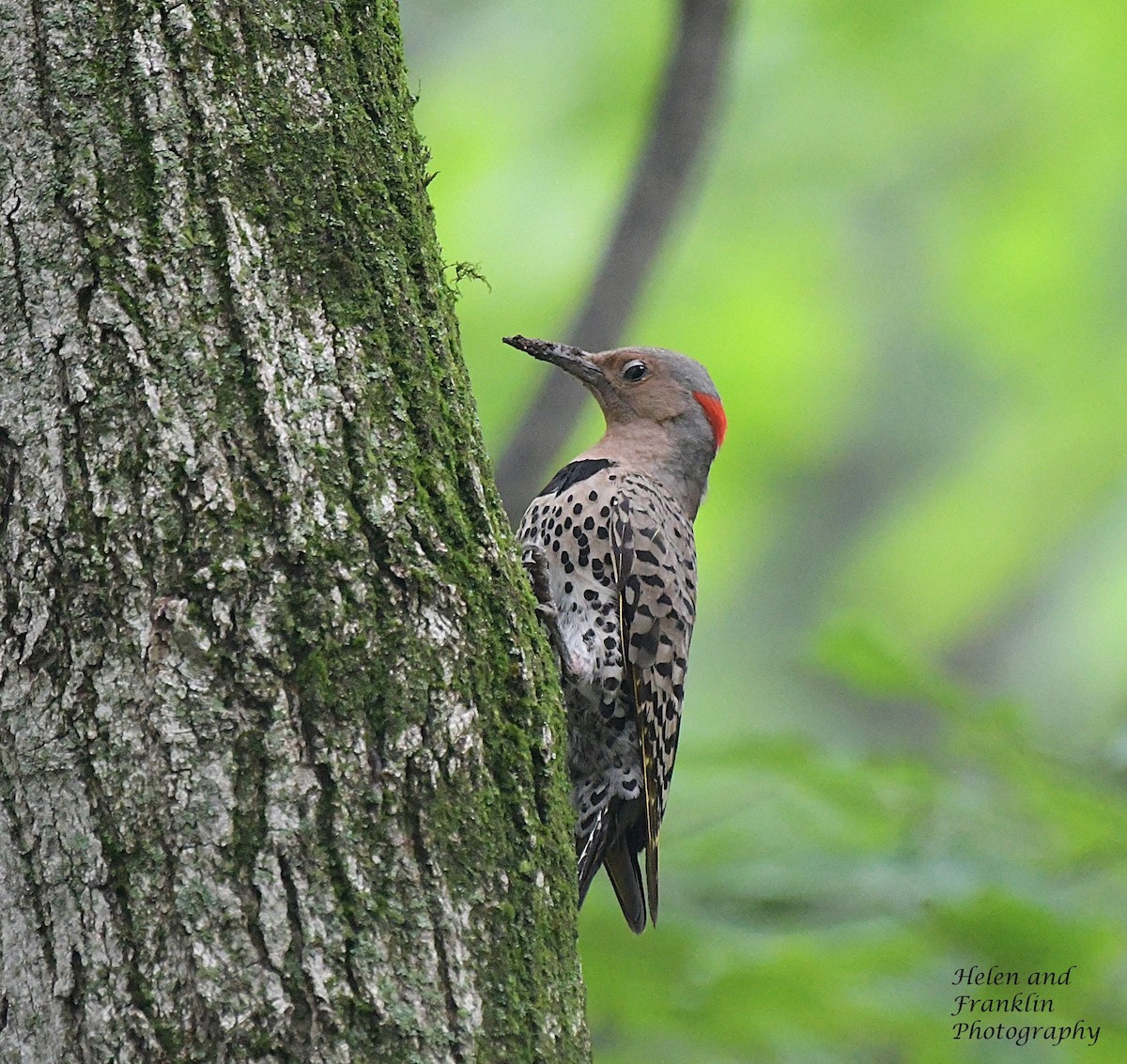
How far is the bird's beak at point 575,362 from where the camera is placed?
443 cm

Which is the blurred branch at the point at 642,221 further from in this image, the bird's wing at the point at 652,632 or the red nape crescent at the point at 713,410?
the bird's wing at the point at 652,632

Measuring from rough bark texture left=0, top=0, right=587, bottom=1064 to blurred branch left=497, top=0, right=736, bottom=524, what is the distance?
8.76ft

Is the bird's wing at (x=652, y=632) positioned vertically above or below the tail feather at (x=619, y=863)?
above

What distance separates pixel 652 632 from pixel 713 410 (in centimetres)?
105

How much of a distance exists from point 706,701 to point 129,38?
33.4 ft

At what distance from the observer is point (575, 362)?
457cm

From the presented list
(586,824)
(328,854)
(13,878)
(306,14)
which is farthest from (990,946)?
(306,14)

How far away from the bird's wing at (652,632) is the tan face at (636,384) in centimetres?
63

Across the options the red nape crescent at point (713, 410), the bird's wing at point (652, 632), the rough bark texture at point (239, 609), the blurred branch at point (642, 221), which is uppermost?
the blurred branch at point (642, 221)

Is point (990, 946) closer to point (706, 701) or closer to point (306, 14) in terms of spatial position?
point (306, 14)

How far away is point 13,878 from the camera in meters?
1.91

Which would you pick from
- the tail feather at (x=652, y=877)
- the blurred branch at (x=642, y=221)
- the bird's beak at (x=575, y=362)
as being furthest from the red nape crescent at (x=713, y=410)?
the tail feather at (x=652, y=877)

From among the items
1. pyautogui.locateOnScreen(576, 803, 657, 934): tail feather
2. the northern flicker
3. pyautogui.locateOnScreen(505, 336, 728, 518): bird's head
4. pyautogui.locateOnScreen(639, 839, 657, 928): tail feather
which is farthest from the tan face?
pyautogui.locateOnScreen(639, 839, 657, 928): tail feather

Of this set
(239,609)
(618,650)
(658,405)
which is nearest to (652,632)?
(618,650)
